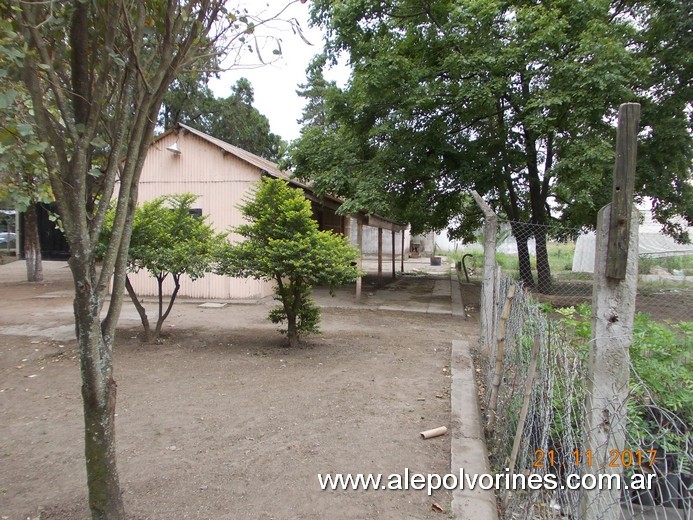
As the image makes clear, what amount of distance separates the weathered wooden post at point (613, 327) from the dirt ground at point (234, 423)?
1.12m

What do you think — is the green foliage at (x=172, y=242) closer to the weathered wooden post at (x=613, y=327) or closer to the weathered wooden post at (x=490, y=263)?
the weathered wooden post at (x=490, y=263)

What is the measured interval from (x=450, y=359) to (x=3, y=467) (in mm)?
5052

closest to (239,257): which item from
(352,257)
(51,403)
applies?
(352,257)

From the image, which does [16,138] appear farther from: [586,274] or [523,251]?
[586,274]

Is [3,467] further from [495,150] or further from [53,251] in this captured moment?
[53,251]

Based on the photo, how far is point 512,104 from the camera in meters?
11.6

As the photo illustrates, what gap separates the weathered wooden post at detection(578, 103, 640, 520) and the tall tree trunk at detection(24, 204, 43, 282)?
1697 cm

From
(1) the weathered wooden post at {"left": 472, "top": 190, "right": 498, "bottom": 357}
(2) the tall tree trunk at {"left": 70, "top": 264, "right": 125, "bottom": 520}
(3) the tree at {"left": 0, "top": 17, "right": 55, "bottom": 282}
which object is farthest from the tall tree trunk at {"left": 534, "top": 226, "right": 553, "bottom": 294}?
(2) the tall tree trunk at {"left": 70, "top": 264, "right": 125, "bottom": 520}

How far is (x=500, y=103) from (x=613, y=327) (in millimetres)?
12194

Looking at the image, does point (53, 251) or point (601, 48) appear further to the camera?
point (53, 251)

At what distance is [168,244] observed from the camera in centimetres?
716

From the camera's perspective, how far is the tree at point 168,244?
22.5ft

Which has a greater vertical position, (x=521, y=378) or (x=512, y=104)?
(x=512, y=104)
